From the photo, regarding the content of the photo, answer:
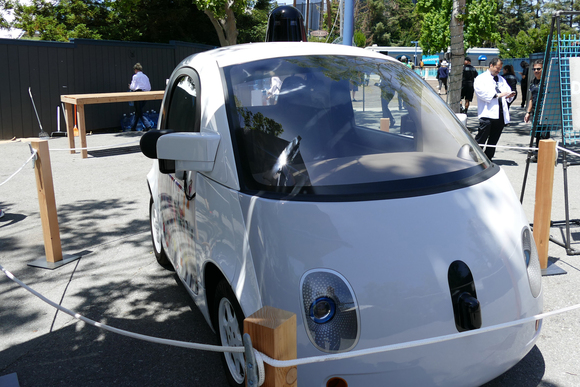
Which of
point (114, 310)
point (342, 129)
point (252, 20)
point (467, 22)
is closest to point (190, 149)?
point (342, 129)

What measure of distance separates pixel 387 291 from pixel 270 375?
0.79 metres

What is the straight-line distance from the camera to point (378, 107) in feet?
11.7

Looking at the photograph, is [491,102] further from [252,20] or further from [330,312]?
[252,20]

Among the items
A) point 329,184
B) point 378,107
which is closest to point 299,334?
point 329,184

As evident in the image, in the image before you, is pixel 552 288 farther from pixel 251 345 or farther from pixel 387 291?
pixel 251 345

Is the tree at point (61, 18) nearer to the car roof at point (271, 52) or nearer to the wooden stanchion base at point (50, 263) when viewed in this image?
the wooden stanchion base at point (50, 263)

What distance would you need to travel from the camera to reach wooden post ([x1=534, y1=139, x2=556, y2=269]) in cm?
428

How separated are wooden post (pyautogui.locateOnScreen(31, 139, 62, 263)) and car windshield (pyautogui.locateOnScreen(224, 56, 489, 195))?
7.63ft

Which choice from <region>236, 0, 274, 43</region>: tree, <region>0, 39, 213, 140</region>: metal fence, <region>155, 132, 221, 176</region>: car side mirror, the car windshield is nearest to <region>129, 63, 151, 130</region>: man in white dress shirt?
<region>0, 39, 213, 140</region>: metal fence

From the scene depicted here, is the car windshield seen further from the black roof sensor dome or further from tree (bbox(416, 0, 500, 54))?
tree (bbox(416, 0, 500, 54))

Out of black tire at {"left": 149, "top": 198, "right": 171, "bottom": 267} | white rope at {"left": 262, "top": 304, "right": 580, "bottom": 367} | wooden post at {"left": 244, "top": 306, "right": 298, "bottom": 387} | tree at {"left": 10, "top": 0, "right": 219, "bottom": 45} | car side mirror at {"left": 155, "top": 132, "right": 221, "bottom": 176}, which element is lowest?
black tire at {"left": 149, "top": 198, "right": 171, "bottom": 267}

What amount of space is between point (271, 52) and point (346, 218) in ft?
4.77

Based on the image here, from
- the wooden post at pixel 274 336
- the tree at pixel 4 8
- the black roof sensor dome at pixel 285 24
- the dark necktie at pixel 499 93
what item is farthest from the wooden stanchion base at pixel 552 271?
the tree at pixel 4 8

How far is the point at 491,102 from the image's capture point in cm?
879
